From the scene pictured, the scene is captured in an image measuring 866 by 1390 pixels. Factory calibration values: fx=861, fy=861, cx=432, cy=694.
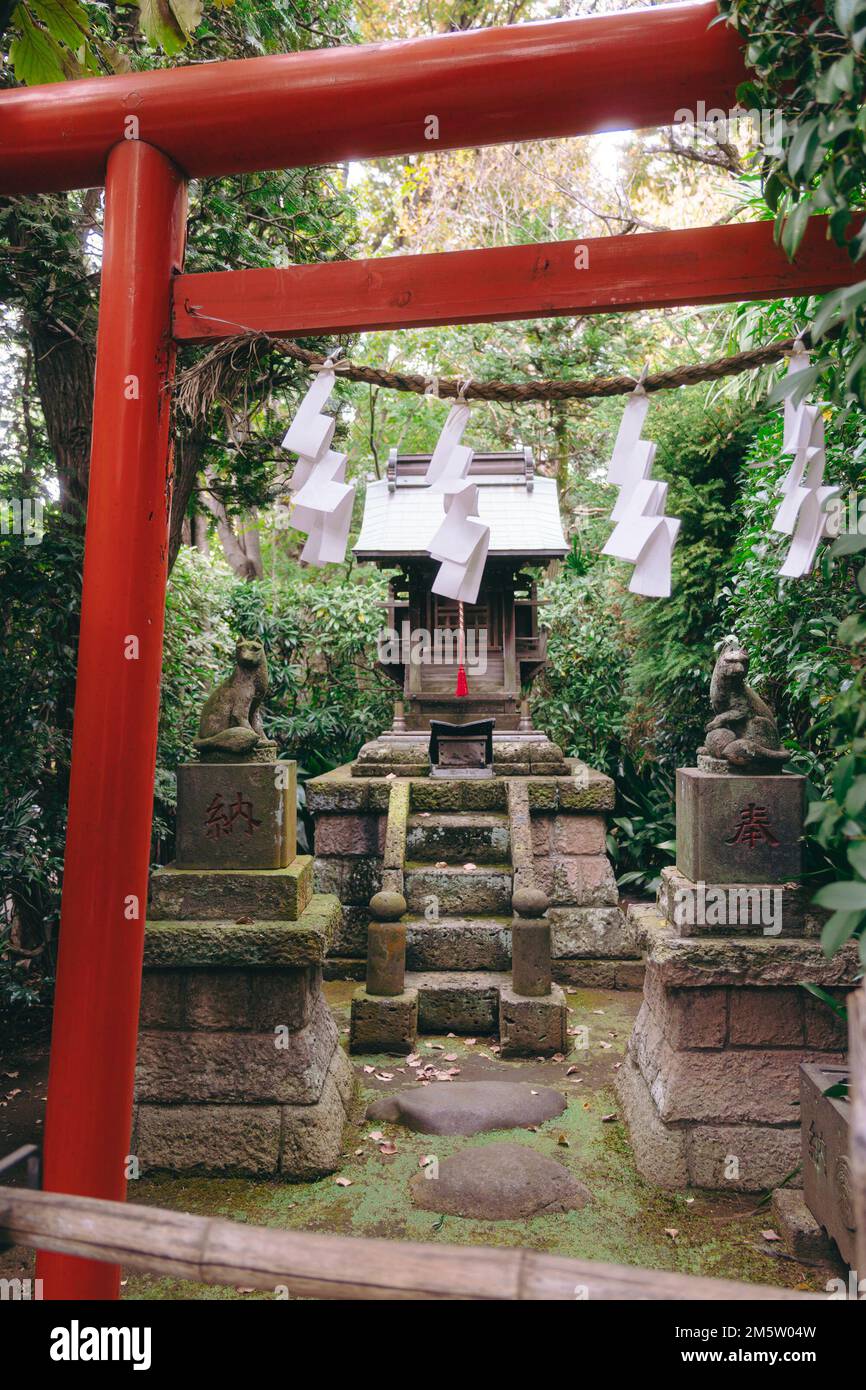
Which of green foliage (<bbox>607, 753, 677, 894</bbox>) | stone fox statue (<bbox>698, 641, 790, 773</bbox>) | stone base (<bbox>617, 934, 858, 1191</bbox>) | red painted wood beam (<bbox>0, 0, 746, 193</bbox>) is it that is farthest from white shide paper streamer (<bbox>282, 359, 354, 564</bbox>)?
green foliage (<bbox>607, 753, 677, 894</bbox>)

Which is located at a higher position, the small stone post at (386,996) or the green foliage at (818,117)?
the green foliage at (818,117)

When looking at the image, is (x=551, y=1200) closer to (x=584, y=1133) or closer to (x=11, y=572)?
(x=584, y=1133)

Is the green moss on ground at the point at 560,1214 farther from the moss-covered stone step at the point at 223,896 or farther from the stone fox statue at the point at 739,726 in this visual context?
the stone fox statue at the point at 739,726

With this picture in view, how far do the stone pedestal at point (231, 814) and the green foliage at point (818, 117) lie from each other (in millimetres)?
3044

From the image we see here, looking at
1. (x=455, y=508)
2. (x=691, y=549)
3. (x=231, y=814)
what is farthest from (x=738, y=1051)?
(x=691, y=549)

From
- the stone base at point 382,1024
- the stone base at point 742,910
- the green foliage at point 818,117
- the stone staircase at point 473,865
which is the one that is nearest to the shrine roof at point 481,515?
the stone staircase at point 473,865

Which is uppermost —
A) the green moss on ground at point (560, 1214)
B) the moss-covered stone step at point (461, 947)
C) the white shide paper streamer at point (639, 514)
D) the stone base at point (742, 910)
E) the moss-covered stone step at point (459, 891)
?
the white shide paper streamer at point (639, 514)

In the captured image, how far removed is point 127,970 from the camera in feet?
9.93

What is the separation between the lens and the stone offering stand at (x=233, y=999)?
13.7ft

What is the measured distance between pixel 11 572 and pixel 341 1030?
3.79 m

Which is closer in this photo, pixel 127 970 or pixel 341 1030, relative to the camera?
pixel 127 970

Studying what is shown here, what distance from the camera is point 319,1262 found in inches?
63.7
